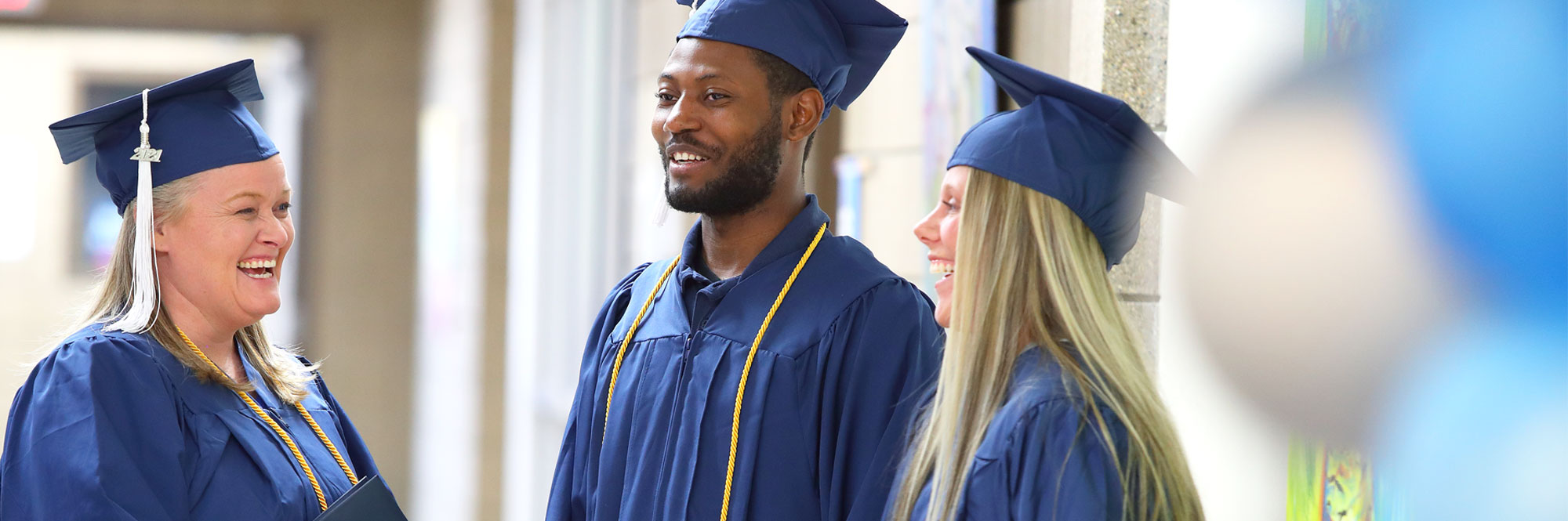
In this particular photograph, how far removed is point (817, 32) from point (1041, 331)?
1.87 feet

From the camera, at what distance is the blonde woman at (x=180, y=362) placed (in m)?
1.57

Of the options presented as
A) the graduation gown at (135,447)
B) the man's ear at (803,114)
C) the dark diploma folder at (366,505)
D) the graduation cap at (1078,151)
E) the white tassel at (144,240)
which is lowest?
the dark diploma folder at (366,505)

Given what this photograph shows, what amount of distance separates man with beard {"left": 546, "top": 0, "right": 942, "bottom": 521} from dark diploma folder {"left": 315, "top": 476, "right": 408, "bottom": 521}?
0.27 meters

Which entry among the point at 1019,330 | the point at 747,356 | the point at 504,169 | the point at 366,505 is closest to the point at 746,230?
the point at 747,356

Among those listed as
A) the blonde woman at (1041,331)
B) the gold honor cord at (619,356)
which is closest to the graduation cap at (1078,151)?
the blonde woman at (1041,331)

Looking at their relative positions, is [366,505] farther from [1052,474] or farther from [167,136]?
[1052,474]

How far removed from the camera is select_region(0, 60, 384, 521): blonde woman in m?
1.57

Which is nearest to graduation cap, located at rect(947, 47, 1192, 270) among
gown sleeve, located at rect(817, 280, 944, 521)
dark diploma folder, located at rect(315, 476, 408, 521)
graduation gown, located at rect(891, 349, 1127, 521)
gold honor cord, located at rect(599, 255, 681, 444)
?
graduation gown, located at rect(891, 349, 1127, 521)

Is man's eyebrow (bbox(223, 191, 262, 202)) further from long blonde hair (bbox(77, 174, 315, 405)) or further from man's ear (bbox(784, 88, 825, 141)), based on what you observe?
man's ear (bbox(784, 88, 825, 141))

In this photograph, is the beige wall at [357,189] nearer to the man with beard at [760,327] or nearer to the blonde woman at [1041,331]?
the man with beard at [760,327]

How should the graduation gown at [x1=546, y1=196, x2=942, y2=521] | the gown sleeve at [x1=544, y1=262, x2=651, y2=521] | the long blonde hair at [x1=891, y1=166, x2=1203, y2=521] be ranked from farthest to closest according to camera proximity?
1. the gown sleeve at [x1=544, y1=262, x2=651, y2=521]
2. the graduation gown at [x1=546, y1=196, x2=942, y2=521]
3. the long blonde hair at [x1=891, y1=166, x2=1203, y2=521]

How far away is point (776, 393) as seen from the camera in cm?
166

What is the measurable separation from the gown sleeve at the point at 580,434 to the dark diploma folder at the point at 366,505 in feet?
0.74

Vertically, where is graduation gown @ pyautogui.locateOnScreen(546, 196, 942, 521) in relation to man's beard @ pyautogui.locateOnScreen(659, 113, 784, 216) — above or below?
below
